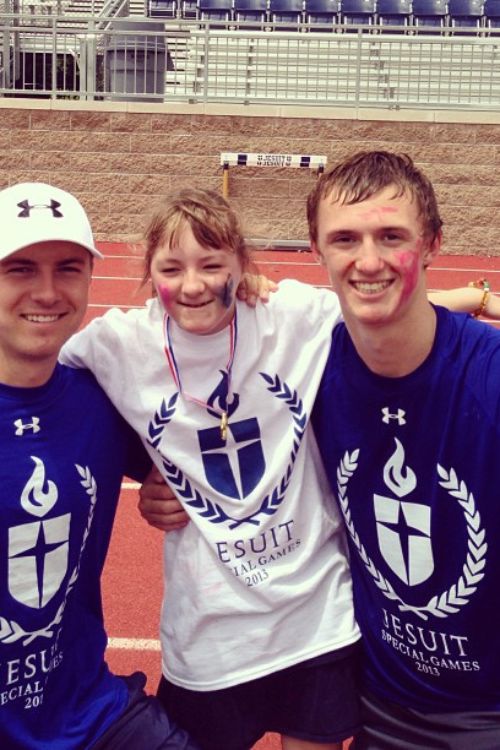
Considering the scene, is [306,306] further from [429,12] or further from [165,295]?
[429,12]

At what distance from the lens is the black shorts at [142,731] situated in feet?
7.27

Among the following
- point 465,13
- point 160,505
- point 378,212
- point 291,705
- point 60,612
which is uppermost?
point 378,212

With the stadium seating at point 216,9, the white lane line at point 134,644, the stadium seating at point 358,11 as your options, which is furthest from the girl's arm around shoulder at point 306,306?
the stadium seating at point 358,11

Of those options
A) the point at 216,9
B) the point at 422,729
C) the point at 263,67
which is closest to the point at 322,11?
the point at 216,9

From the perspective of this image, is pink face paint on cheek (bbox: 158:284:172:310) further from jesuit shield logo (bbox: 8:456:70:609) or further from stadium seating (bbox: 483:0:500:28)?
stadium seating (bbox: 483:0:500:28)

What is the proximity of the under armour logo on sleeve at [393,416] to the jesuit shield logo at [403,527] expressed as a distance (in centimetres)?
5

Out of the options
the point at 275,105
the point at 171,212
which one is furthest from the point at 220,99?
the point at 171,212

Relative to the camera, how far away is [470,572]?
209cm

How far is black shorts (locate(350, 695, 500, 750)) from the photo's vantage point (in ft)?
7.17

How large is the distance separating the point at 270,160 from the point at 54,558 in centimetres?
1400

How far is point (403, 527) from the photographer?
7.02 ft

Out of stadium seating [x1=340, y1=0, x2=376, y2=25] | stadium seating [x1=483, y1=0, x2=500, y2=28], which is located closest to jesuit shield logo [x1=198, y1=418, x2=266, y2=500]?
stadium seating [x1=340, y1=0, x2=376, y2=25]

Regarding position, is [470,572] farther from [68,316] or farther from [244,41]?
[244,41]

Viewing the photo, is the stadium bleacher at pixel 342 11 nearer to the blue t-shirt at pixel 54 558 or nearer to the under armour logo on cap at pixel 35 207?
the under armour logo on cap at pixel 35 207
